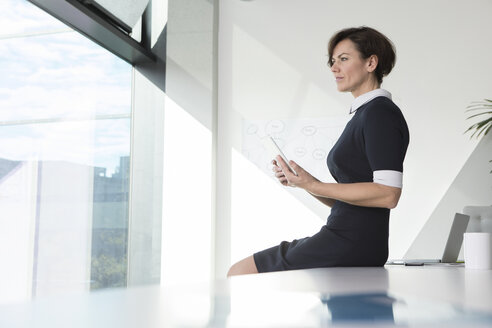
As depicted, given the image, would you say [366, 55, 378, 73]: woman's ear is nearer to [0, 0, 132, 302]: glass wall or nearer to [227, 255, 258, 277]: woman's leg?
[227, 255, 258, 277]: woman's leg

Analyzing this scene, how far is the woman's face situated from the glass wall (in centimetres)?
205

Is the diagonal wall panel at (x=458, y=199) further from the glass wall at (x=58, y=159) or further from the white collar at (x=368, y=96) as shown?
the white collar at (x=368, y=96)

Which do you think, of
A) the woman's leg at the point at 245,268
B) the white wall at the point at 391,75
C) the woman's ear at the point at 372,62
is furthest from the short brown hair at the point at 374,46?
the white wall at the point at 391,75

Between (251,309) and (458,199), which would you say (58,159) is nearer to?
(458,199)

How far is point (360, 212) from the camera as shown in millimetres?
1619

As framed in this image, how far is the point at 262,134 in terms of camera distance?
487 centimetres

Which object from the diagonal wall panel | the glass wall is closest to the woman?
the glass wall

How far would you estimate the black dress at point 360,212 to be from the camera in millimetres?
1554

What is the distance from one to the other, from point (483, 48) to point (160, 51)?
2.71 m

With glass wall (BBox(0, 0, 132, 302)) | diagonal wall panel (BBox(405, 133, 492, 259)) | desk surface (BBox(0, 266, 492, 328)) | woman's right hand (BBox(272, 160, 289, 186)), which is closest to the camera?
desk surface (BBox(0, 266, 492, 328))

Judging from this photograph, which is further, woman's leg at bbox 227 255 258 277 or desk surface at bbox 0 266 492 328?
woman's leg at bbox 227 255 258 277

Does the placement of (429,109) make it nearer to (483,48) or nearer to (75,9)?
(483,48)

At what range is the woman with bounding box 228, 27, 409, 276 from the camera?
1553 millimetres

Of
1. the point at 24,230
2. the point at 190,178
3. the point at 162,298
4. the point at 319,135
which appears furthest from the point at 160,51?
the point at 162,298
